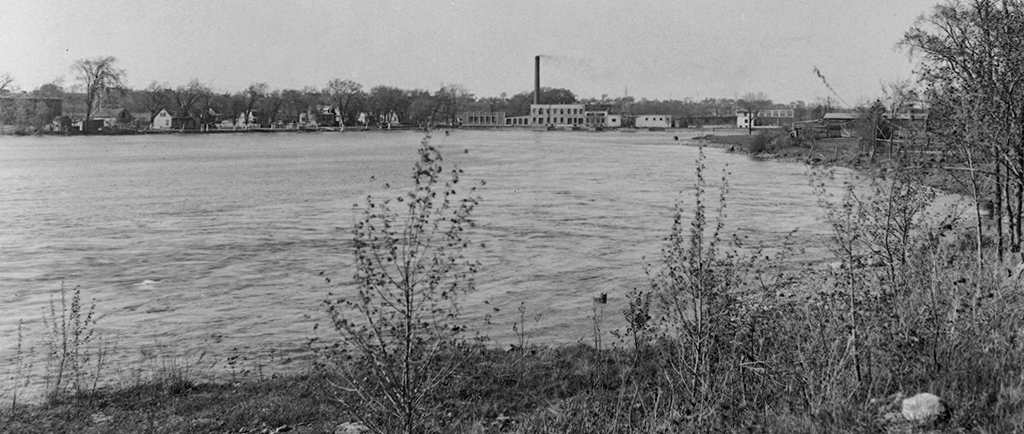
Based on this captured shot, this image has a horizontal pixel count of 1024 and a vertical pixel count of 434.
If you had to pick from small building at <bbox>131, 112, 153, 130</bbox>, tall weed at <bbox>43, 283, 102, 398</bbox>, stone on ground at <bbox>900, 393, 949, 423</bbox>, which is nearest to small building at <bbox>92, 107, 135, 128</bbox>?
small building at <bbox>131, 112, 153, 130</bbox>

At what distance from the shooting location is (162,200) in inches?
1385

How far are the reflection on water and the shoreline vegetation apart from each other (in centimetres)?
191

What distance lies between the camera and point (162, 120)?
142125 millimetres

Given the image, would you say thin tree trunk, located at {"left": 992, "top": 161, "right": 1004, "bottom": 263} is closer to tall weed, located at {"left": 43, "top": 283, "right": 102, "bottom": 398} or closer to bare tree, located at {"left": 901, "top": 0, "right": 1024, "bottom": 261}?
bare tree, located at {"left": 901, "top": 0, "right": 1024, "bottom": 261}

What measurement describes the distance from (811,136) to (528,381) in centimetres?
6477

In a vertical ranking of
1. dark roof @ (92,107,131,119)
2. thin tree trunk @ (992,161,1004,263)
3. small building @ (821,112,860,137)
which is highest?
dark roof @ (92,107,131,119)

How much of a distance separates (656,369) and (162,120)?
477 feet

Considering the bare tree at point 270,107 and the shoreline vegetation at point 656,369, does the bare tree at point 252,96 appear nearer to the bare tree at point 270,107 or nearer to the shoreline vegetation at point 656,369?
the bare tree at point 270,107

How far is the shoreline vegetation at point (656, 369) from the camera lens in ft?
21.9

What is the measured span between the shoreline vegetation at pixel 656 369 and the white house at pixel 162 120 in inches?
5473

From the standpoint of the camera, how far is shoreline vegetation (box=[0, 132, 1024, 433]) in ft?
21.9

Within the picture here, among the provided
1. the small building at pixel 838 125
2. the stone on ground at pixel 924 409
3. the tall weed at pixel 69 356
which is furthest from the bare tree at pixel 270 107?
the stone on ground at pixel 924 409

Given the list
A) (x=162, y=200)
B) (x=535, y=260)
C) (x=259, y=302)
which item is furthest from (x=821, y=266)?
(x=162, y=200)

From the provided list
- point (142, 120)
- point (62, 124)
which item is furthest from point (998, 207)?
point (142, 120)
